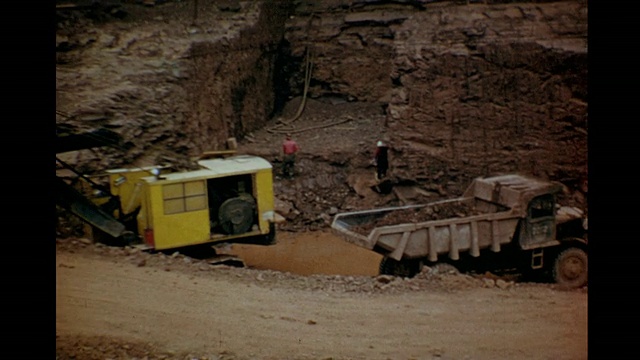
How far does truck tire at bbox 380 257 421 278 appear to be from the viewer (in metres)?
9.57

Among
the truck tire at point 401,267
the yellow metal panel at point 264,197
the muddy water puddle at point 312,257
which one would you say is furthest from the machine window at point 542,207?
the yellow metal panel at point 264,197

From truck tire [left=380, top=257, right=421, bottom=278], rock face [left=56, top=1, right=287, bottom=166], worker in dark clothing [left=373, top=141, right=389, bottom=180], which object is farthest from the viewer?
worker in dark clothing [left=373, top=141, right=389, bottom=180]

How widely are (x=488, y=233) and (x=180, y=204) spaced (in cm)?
377

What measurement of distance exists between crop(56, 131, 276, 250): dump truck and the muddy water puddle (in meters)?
1.25

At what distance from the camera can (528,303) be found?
810 cm

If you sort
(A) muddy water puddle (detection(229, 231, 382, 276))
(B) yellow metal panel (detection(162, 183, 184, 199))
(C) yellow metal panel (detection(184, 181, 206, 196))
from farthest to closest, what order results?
(A) muddy water puddle (detection(229, 231, 382, 276))
(C) yellow metal panel (detection(184, 181, 206, 196))
(B) yellow metal panel (detection(162, 183, 184, 199))

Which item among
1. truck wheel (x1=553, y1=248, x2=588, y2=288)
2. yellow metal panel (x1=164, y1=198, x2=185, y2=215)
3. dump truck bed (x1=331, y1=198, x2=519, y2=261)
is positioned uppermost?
yellow metal panel (x1=164, y1=198, x2=185, y2=215)

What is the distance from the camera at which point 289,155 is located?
1486 cm

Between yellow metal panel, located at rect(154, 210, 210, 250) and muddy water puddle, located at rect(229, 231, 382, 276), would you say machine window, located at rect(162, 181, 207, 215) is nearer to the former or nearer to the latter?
yellow metal panel, located at rect(154, 210, 210, 250)

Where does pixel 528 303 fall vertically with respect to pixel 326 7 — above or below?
below

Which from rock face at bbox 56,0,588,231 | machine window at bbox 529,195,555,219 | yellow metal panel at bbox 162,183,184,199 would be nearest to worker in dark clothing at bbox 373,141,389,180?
rock face at bbox 56,0,588,231

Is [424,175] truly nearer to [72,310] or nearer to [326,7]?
[326,7]
